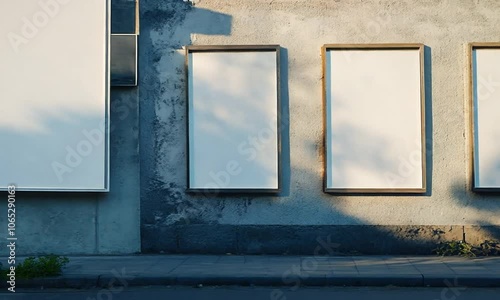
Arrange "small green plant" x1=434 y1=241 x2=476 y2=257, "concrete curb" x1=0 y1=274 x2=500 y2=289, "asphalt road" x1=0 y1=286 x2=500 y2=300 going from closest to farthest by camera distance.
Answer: "asphalt road" x1=0 y1=286 x2=500 y2=300 → "concrete curb" x1=0 y1=274 x2=500 y2=289 → "small green plant" x1=434 y1=241 x2=476 y2=257

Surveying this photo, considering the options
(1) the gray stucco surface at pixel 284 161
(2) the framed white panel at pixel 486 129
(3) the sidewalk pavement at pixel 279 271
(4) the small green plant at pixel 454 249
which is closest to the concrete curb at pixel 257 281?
(3) the sidewalk pavement at pixel 279 271

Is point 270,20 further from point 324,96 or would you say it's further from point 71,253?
point 71,253

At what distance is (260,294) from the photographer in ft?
32.4

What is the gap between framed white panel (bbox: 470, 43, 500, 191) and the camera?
12969 mm

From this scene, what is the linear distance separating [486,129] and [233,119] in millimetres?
4727

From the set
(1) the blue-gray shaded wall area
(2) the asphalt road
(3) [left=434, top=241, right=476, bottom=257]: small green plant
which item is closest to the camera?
(2) the asphalt road

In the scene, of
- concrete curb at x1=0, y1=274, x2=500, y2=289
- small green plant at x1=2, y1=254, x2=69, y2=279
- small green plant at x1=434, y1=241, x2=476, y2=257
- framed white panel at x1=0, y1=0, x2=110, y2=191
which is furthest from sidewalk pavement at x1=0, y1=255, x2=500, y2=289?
framed white panel at x1=0, y1=0, x2=110, y2=191

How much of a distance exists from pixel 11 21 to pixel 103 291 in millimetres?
5756

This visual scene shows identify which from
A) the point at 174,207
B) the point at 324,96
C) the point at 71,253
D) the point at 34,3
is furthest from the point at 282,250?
the point at 34,3

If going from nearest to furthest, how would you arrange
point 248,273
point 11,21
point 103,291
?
point 103,291, point 248,273, point 11,21

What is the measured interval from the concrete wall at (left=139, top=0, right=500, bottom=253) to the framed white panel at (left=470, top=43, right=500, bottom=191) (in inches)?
7.0

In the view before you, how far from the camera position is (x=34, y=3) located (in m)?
13.0

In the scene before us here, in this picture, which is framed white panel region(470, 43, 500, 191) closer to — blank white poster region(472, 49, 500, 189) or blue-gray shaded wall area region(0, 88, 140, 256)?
blank white poster region(472, 49, 500, 189)

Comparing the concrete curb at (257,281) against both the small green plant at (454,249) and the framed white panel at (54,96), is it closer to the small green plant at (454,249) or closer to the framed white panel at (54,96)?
the small green plant at (454,249)
